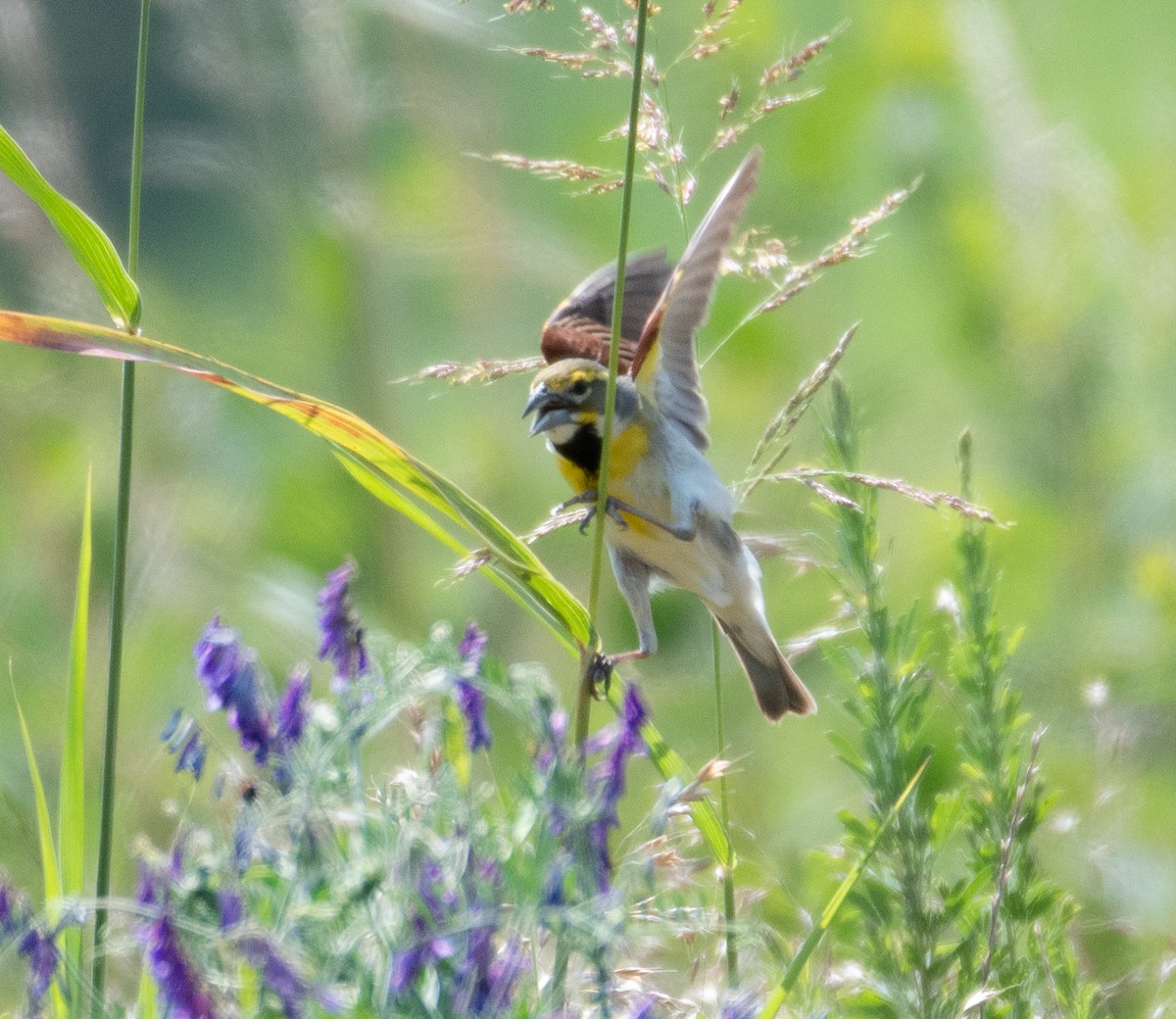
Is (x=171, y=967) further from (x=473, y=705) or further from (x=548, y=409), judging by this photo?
(x=548, y=409)

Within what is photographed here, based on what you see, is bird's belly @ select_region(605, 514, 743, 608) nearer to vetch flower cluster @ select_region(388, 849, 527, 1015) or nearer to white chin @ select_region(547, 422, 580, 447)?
white chin @ select_region(547, 422, 580, 447)

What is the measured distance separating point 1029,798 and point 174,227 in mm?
6435

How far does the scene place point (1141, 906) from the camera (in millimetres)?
2779

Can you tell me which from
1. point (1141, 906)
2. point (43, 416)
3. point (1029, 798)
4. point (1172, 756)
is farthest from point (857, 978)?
point (43, 416)

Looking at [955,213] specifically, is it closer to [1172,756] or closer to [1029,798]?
[1172,756]

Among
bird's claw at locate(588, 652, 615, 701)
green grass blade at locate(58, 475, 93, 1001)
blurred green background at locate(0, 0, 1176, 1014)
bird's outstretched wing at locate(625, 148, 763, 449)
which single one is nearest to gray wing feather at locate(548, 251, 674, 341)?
bird's outstretched wing at locate(625, 148, 763, 449)

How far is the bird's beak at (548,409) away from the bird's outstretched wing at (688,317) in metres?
0.14

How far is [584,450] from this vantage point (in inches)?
96.3

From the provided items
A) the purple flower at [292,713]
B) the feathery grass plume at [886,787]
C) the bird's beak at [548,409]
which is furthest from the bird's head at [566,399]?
the purple flower at [292,713]

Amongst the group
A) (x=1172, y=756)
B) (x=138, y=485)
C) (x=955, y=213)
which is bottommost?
(x=1172, y=756)

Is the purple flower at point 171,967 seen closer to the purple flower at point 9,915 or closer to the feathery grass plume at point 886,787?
the purple flower at point 9,915

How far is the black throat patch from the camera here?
2.43m

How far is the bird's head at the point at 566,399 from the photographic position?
2.33 meters

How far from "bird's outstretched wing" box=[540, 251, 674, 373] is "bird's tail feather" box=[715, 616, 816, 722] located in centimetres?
52
